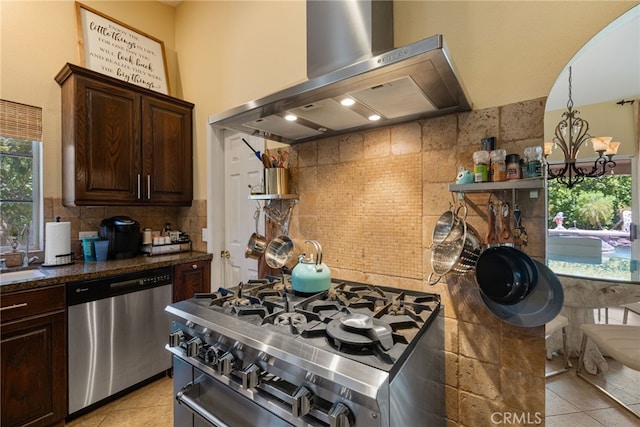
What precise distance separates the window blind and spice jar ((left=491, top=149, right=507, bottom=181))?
2.99 meters

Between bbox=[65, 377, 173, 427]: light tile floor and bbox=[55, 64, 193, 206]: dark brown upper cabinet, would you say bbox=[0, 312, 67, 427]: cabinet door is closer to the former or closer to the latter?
bbox=[65, 377, 173, 427]: light tile floor

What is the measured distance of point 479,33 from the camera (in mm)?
1257

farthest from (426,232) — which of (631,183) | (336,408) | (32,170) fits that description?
(32,170)

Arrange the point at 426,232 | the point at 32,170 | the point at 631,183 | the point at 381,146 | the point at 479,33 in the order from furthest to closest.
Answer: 1. the point at 32,170
2. the point at 381,146
3. the point at 426,232
4. the point at 479,33
5. the point at 631,183

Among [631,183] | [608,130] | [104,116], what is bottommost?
[631,183]

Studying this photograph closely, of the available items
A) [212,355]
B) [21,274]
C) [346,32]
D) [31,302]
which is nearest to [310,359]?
[212,355]

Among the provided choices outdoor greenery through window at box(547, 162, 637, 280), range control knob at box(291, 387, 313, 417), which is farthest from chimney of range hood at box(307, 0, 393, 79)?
range control knob at box(291, 387, 313, 417)

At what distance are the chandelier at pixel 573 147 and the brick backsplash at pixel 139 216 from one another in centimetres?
252

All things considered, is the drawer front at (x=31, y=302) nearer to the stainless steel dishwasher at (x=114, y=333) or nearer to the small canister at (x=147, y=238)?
the stainless steel dishwasher at (x=114, y=333)

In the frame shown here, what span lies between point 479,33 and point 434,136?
A: 472mm

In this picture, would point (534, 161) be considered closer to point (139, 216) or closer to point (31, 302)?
point (31, 302)

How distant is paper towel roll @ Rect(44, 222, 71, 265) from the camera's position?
1.99m

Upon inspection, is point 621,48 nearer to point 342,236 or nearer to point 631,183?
point 631,183

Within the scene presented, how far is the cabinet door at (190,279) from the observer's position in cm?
227
